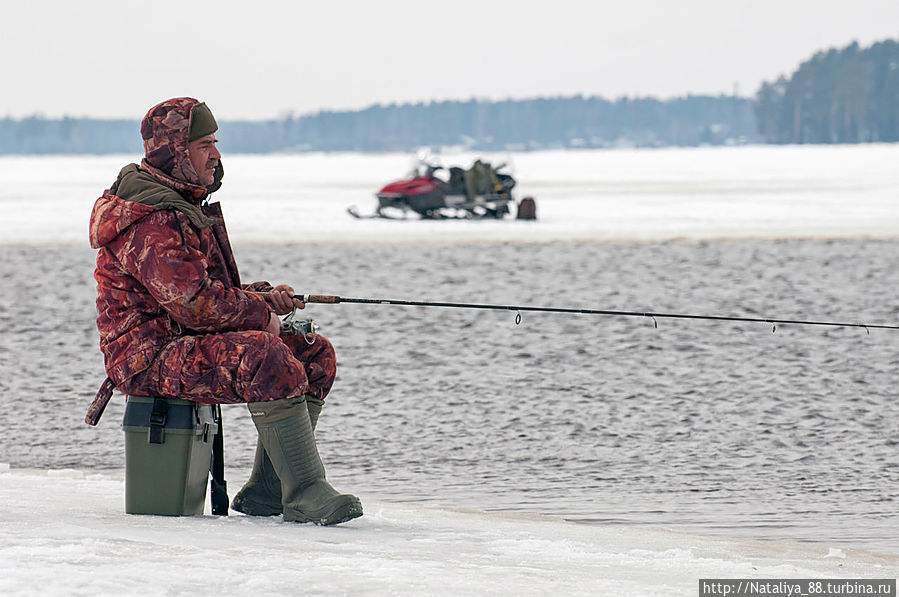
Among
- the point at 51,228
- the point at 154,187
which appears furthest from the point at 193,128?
the point at 51,228

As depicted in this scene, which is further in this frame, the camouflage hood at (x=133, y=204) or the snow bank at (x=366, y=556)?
the camouflage hood at (x=133, y=204)

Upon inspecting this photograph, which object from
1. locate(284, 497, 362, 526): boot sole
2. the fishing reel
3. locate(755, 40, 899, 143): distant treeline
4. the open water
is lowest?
the open water

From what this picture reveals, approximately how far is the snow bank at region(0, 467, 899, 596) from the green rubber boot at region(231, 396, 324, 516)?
0.10 m

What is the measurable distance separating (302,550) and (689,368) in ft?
19.3

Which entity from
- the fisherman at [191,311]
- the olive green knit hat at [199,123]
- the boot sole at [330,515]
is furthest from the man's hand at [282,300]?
the boot sole at [330,515]

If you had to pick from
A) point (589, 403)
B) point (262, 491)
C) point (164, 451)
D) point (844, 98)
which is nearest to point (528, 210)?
point (589, 403)

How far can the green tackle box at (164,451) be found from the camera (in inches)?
166

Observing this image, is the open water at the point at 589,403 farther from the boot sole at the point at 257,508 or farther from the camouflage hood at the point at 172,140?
the camouflage hood at the point at 172,140

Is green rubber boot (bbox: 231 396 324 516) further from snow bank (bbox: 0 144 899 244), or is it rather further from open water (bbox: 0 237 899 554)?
snow bank (bbox: 0 144 899 244)

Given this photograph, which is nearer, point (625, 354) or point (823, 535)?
point (823, 535)

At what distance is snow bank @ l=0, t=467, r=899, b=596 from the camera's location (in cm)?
338

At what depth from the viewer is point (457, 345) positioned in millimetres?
10594

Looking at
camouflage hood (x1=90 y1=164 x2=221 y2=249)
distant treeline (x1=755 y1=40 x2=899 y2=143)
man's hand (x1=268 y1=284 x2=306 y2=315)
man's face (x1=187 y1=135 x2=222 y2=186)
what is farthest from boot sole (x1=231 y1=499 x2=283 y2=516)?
distant treeline (x1=755 y1=40 x2=899 y2=143)

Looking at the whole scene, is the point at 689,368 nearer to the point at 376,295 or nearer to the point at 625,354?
the point at 625,354
